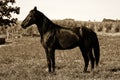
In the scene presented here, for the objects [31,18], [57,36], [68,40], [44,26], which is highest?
[31,18]

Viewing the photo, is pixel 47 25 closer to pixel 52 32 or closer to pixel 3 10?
pixel 52 32

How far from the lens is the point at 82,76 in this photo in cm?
1351

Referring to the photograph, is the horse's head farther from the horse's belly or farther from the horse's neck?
the horse's belly

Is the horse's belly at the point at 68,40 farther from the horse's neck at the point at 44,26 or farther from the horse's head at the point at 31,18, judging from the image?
the horse's head at the point at 31,18

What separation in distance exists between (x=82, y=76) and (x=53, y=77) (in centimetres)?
120

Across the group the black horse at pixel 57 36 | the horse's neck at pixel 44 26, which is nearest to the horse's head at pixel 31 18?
the black horse at pixel 57 36

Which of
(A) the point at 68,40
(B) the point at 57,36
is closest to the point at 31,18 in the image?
(B) the point at 57,36

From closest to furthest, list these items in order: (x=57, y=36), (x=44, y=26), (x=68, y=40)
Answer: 1. (x=68, y=40)
2. (x=57, y=36)
3. (x=44, y=26)

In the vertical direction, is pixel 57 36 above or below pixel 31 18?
below

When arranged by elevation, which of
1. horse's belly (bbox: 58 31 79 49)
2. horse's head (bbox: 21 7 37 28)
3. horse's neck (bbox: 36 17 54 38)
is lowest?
horse's belly (bbox: 58 31 79 49)

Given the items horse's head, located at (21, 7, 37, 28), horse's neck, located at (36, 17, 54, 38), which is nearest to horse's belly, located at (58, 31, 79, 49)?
horse's neck, located at (36, 17, 54, 38)

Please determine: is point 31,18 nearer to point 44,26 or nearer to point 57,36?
point 44,26

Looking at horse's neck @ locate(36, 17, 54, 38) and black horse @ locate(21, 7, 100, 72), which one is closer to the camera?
black horse @ locate(21, 7, 100, 72)

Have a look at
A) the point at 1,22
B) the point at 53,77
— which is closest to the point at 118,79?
the point at 53,77
